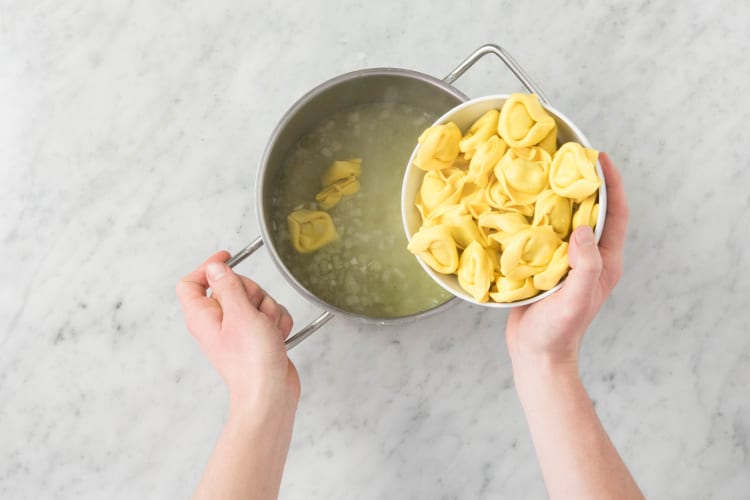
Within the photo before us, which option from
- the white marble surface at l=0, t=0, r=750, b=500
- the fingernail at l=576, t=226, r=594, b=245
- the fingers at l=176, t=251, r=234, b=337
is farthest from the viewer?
the white marble surface at l=0, t=0, r=750, b=500

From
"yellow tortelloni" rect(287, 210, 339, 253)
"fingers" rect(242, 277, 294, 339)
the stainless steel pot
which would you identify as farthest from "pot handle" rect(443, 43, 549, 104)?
"fingers" rect(242, 277, 294, 339)

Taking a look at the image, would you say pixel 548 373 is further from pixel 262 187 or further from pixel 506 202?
pixel 262 187

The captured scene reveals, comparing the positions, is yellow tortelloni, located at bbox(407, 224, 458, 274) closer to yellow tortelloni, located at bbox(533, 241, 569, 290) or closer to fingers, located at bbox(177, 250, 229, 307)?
yellow tortelloni, located at bbox(533, 241, 569, 290)

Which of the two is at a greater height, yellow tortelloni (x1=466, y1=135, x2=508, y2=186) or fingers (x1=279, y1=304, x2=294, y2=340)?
yellow tortelloni (x1=466, y1=135, x2=508, y2=186)

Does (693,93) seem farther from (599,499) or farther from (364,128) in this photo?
(599,499)

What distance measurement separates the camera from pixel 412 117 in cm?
80

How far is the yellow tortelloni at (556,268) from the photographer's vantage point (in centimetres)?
60

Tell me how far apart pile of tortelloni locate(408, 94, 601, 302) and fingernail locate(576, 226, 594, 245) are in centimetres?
3

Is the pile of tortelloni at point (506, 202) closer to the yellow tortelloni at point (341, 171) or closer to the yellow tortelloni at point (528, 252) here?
the yellow tortelloni at point (528, 252)

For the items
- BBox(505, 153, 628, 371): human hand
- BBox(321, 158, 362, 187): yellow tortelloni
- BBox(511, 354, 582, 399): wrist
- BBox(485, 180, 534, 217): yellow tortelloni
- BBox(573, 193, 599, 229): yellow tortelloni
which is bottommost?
BBox(511, 354, 582, 399): wrist

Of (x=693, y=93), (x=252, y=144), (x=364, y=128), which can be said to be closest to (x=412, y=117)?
(x=364, y=128)

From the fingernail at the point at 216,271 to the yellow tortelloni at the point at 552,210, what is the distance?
1.05 feet

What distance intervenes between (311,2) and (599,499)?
2.26 feet

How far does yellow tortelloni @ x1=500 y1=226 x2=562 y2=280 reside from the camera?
59 cm
